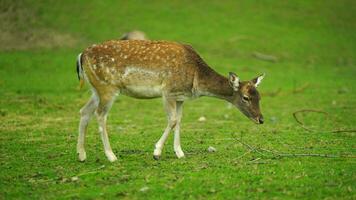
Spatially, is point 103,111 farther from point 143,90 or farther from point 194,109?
point 194,109

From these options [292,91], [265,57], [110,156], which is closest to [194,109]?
[292,91]

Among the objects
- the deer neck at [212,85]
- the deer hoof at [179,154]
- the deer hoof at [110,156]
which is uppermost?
the deer neck at [212,85]

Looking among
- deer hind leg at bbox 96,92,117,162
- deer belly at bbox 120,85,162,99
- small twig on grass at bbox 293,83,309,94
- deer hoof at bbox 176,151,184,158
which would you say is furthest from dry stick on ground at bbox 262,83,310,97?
deer hind leg at bbox 96,92,117,162

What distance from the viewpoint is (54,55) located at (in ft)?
101

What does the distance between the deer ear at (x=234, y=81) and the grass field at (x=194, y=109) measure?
4.34 ft

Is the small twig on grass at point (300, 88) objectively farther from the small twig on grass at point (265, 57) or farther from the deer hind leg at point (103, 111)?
the deer hind leg at point (103, 111)

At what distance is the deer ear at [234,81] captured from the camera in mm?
12492

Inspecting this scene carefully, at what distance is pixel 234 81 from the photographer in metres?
12.6

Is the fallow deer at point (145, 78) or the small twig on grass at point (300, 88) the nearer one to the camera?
the fallow deer at point (145, 78)

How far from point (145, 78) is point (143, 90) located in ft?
0.76

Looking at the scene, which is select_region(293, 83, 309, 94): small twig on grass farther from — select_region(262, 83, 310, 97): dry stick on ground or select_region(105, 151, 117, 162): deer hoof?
select_region(105, 151, 117, 162): deer hoof

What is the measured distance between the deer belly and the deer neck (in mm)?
845

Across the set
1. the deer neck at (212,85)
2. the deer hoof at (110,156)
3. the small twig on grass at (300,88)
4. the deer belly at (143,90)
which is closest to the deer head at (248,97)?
the deer neck at (212,85)

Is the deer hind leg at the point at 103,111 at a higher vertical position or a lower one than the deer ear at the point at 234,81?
lower
